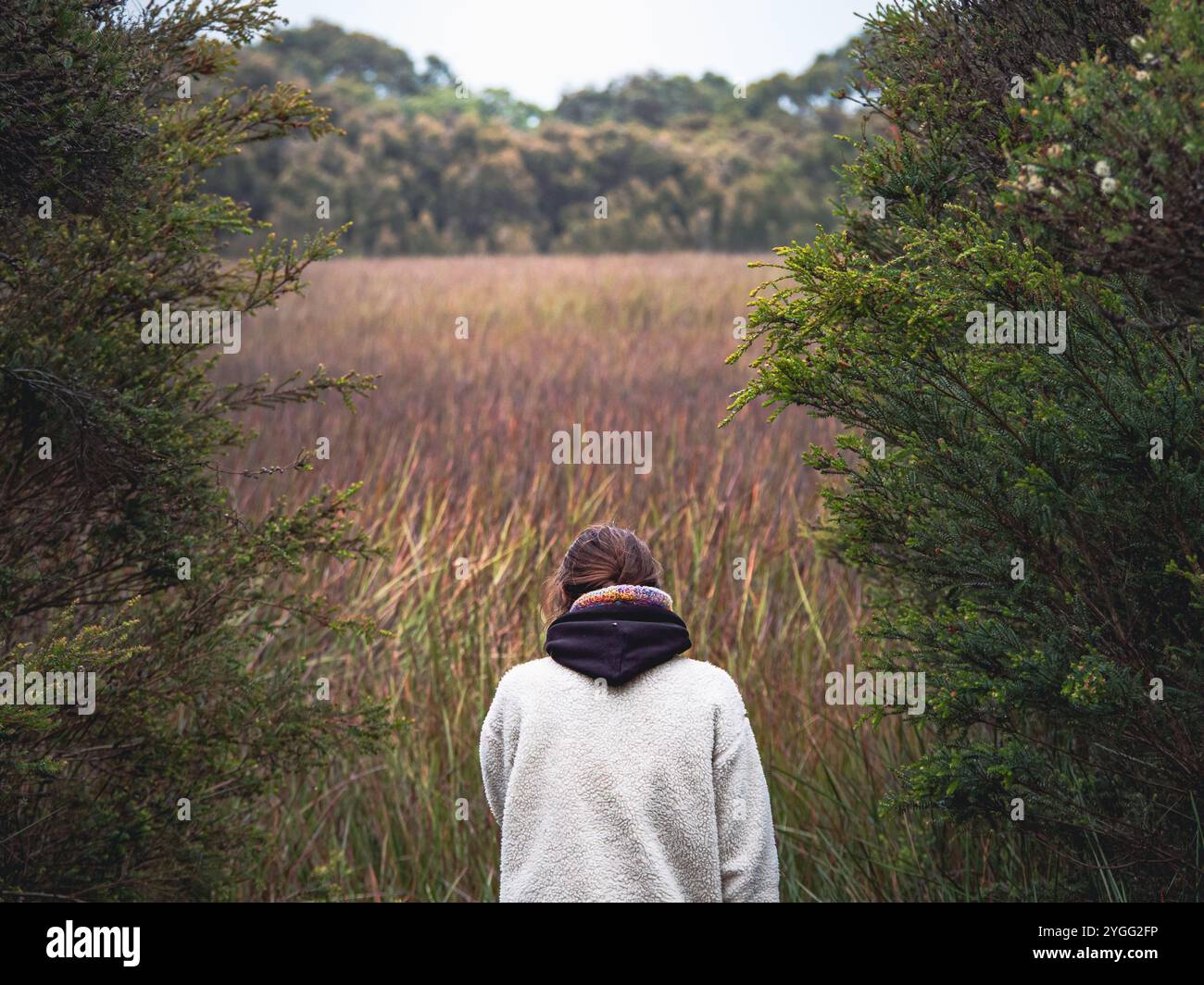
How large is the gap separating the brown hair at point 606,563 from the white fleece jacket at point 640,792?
20 centimetres

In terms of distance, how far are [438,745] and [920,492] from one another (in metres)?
2.93

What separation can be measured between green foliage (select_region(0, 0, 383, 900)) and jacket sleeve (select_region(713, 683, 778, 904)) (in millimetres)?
1808

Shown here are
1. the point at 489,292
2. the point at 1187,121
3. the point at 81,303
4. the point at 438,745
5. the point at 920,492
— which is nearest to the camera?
the point at 1187,121

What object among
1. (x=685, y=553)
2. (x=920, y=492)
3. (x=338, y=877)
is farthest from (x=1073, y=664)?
(x=685, y=553)

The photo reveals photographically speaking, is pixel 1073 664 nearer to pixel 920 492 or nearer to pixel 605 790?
pixel 920 492

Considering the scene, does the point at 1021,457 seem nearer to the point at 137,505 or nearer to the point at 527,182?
the point at 137,505

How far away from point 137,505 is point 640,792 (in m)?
2.20

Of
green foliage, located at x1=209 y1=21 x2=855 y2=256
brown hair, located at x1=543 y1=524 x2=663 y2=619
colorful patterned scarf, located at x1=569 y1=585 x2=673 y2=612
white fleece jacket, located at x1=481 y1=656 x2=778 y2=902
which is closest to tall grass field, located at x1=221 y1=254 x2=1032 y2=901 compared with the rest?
brown hair, located at x1=543 y1=524 x2=663 y2=619

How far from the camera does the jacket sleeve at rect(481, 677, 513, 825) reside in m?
2.75

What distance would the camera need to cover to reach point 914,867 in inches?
162

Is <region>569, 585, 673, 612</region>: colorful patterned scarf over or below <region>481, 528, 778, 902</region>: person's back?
over

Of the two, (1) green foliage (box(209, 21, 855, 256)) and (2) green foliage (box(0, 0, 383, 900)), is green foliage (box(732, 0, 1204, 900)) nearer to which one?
(2) green foliage (box(0, 0, 383, 900))

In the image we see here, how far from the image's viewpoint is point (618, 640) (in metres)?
2.60

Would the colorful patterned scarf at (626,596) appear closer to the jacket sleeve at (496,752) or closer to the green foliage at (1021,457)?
the jacket sleeve at (496,752)
